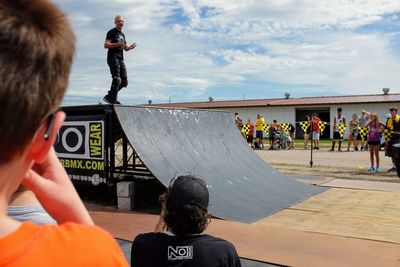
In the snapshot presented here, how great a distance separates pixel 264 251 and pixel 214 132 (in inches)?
198

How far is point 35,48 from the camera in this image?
85cm

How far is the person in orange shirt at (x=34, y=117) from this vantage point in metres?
0.83

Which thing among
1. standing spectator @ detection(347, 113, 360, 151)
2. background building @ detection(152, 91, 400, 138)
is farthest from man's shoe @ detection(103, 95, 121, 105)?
background building @ detection(152, 91, 400, 138)

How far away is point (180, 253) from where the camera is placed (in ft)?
7.16

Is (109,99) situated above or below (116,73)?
below

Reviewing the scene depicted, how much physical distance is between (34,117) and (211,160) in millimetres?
7729

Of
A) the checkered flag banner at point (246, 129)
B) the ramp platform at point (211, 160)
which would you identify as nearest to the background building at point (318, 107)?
the checkered flag banner at point (246, 129)

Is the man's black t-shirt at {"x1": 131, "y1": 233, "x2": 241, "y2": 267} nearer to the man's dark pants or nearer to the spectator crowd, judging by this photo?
the man's dark pants

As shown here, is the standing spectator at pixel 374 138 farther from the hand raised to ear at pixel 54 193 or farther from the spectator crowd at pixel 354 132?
the hand raised to ear at pixel 54 193

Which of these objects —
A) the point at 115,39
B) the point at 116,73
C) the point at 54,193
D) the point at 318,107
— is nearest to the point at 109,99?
the point at 116,73

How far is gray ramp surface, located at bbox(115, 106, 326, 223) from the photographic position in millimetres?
7059

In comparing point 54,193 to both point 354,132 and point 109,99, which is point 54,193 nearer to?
point 109,99

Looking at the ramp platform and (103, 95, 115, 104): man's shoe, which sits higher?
(103, 95, 115, 104): man's shoe

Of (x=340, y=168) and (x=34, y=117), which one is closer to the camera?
(x=34, y=117)
